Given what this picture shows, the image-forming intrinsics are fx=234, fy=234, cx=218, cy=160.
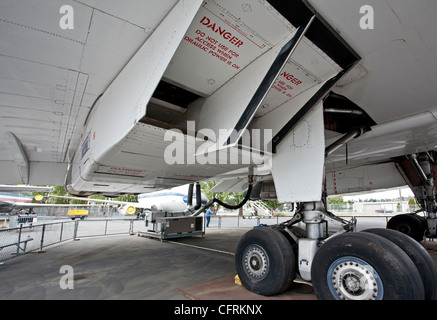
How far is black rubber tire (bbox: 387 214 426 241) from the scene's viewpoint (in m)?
6.96

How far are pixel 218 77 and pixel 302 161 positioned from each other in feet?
4.96

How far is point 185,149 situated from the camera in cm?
275

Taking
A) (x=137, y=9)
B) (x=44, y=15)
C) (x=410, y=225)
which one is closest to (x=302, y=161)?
(x=137, y=9)

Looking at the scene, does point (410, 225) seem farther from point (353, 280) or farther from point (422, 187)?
point (353, 280)

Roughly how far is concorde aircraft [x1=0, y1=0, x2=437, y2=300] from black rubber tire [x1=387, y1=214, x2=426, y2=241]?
174 inches

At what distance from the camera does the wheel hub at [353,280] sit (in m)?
2.08

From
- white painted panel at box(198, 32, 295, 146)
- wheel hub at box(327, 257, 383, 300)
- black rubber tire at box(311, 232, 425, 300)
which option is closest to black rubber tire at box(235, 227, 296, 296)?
black rubber tire at box(311, 232, 425, 300)

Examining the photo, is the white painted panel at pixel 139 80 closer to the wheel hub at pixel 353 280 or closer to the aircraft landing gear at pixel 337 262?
the aircraft landing gear at pixel 337 262

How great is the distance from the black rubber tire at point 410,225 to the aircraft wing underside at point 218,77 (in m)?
4.51

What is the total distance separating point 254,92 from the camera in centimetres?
231

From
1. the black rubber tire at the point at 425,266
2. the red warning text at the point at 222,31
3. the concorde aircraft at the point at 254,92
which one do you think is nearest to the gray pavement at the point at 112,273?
the concorde aircraft at the point at 254,92
